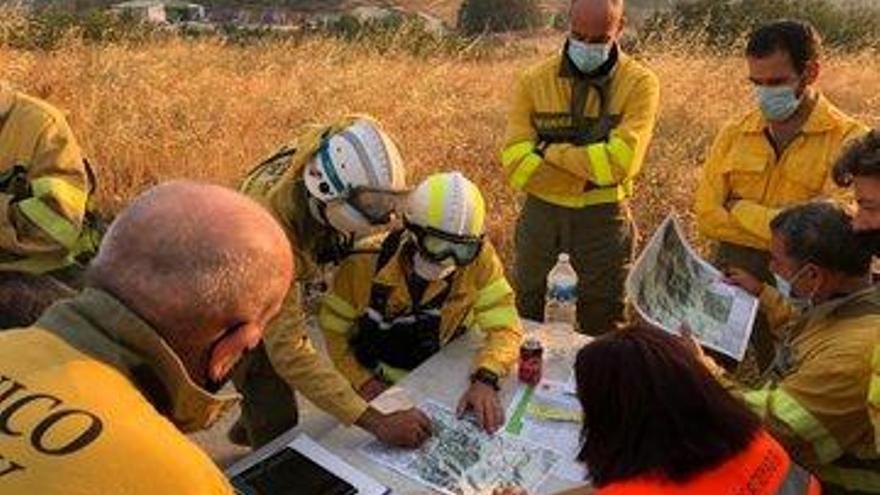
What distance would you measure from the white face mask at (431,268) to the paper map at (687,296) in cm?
62

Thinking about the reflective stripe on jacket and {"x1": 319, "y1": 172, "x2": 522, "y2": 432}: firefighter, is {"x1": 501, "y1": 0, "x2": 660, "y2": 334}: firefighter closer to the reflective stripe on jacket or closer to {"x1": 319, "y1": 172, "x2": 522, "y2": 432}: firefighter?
{"x1": 319, "y1": 172, "x2": 522, "y2": 432}: firefighter

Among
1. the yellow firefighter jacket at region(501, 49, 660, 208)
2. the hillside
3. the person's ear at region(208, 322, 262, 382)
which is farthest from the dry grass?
the hillside

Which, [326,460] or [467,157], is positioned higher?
[326,460]

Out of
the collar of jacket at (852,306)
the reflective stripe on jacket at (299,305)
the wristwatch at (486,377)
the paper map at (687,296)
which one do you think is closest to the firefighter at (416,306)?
the wristwatch at (486,377)

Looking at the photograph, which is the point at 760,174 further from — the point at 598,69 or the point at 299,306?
the point at 299,306

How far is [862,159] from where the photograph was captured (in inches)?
135

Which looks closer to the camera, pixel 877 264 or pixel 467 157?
pixel 877 264

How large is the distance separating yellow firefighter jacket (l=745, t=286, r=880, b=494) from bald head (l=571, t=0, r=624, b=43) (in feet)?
6.57

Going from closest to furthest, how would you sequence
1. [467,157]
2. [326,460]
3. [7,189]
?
[326,460], [7,189], [467,157]

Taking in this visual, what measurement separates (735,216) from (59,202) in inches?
108

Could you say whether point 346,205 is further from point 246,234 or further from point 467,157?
point 467,157

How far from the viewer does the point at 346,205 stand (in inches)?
134

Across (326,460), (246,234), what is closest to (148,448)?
(246,234)

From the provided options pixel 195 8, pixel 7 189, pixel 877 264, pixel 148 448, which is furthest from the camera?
pixel 195 8
